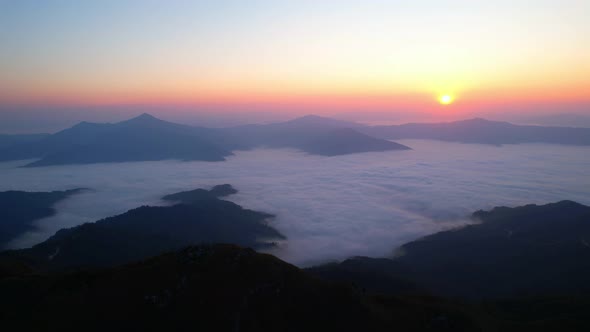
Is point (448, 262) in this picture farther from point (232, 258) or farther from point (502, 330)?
point (232, 258)

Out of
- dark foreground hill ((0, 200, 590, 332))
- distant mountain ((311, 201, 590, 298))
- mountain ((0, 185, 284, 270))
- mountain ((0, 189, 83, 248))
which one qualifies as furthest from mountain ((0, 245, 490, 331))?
mountain ((0, 189, 83, 248))

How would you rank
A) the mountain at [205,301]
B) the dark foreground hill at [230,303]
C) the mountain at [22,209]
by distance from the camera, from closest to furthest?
the mountain at [205,301] → the dark foreground hill at [230,303] → the mountain at [22,209]

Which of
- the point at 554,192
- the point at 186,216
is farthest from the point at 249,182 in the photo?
the point at 554,192

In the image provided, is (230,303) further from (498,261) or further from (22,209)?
(22,209)

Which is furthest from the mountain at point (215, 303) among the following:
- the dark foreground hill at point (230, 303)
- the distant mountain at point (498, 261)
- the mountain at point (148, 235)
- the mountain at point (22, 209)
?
the mountain at point (22, 209)

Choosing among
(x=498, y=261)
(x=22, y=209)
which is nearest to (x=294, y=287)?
(x=498, y=261)

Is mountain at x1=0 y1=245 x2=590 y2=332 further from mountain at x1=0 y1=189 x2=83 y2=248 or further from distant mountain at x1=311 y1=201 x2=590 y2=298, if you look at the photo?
mountain at x1=0 y1=189 x2=83 y2=248

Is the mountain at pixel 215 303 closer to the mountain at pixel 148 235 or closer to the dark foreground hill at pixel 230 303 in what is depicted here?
the dark foreground hill at pixel 230 303
